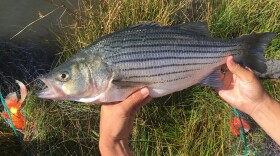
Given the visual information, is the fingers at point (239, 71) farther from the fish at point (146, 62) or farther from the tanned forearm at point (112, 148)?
the tanned forearm at point (112, 148)

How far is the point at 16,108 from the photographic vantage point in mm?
3668

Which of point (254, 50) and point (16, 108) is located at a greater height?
point (254, 50)

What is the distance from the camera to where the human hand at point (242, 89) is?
8.33 feet

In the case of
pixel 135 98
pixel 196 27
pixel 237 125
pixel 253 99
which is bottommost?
pixel 237 125

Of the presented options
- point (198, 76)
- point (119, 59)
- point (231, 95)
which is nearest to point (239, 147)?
point (231, 95)

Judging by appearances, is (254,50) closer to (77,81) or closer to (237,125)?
(77,81)

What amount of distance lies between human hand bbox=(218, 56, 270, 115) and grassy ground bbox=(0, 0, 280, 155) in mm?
1001

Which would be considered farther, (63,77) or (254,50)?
(254,50)

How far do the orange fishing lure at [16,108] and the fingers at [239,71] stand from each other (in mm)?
2021

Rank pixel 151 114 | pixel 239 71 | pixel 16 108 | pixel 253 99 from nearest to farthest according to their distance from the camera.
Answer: pixel 239 71 → pixel 253 99 → pixel 16 108 → pixel 151 114

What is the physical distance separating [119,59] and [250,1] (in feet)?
7.92

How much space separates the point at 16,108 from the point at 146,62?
1.75 meters

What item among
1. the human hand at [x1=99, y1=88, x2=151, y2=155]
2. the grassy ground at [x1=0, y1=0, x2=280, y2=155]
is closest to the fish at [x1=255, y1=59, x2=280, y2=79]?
the grassy ground at [x1=0, y1=0, x2=280, y2=155]

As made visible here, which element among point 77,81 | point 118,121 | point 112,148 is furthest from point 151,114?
point 77,81
